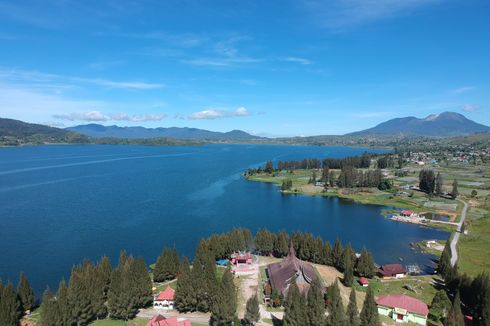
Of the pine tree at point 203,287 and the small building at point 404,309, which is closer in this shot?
the small building at point 404,309

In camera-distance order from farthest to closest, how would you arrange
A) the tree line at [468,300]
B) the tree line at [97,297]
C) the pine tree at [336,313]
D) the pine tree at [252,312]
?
the pine tree at [252,312]
the tree line at [468,300]
the tree line at [97,297]
the pine tree at [336,313]

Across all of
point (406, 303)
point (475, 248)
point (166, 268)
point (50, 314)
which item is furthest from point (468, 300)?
point (50, 314)

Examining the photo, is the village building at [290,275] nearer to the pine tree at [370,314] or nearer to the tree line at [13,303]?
the pine tree at [370,314]

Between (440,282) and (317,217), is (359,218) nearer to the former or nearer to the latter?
(317,217)

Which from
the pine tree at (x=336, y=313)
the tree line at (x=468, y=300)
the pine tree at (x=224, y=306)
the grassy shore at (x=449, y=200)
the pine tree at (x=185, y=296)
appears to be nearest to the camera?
the pine tree at (x=336, y=313)

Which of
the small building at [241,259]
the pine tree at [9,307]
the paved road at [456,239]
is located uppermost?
the pine tree at [9,307]

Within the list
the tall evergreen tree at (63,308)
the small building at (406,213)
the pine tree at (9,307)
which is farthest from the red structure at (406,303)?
the small building at (406,213)

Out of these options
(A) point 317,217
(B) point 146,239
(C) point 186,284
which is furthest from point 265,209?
(C) point 186,284

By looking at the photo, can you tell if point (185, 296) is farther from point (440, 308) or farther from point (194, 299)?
point (440, 308)
